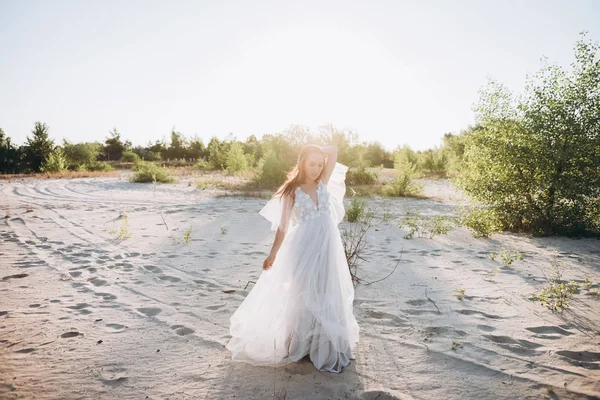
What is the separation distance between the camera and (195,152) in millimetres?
47438

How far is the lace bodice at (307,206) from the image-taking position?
10.3 ft

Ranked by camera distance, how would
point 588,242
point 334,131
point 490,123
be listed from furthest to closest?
point 334,131 → point 490,123 → point 588,242

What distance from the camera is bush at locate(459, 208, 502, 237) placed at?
7.43 meters

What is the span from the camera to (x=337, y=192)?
12.1ft

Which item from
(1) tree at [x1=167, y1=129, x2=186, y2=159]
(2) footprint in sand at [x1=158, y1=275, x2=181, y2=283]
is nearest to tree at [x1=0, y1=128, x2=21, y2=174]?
(1) tree at [x1=167, y1=129, x2=186, y2=159]

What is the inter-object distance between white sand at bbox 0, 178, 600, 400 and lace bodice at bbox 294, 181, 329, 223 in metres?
1.29

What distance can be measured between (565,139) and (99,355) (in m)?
8.45

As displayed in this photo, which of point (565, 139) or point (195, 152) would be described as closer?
point (565, 139)

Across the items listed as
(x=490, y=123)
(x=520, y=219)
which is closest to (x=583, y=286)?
(x=520, y=219)

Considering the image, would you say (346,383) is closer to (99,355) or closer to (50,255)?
(99,355)

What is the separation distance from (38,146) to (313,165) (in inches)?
1396

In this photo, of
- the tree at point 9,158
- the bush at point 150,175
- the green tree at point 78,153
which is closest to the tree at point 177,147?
the green tree at point 78,153

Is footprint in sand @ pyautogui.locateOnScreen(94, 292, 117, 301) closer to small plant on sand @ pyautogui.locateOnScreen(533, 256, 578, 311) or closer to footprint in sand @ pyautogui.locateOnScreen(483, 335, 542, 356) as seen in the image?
footprint in sand @ pyautogui.locateOnScreen(483, 335, 542, 356)

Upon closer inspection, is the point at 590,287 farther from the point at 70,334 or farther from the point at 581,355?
the point at 70,334
